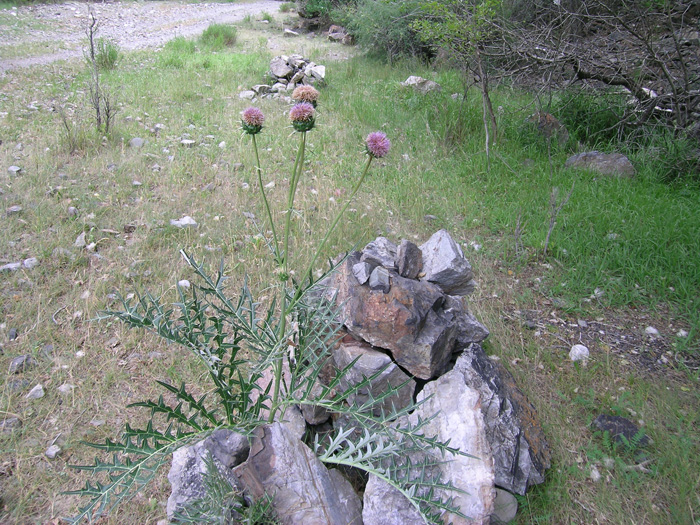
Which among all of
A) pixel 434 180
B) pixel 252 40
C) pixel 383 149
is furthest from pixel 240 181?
pixel 252 40

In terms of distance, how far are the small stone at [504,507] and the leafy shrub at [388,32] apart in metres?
8.38

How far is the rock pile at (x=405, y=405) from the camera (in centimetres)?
175

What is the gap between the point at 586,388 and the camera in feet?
8.40

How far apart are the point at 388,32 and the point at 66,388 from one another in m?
8.59

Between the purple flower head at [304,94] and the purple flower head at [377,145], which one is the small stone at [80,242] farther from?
the purple flower head at [377,145]

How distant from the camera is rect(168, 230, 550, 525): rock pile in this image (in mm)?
1751

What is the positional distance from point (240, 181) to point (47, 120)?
8.78 feet

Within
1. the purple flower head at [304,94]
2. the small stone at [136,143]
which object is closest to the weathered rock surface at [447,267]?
the purple flower head at [304,94]

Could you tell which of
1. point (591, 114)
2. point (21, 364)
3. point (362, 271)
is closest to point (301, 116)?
point (362, 271)

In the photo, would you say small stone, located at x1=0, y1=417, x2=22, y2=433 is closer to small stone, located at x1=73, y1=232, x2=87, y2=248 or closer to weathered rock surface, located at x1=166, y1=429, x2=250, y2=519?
weathered rock surface, located at x1=166, y1=429, x2=250, y2=519

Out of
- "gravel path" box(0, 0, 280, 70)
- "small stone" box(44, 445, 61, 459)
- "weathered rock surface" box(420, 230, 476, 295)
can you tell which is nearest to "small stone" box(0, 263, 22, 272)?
"small stone" box(44, 445, 61, 459)

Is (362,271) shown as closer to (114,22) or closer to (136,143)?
(136,143)

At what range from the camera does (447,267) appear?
253 cm

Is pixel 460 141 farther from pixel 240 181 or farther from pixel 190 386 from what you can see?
pixel 190 386
